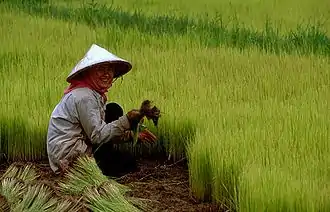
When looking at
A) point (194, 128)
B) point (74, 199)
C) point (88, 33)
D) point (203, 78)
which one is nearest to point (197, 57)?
point (203, 78)

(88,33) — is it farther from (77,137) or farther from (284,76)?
(77,137)

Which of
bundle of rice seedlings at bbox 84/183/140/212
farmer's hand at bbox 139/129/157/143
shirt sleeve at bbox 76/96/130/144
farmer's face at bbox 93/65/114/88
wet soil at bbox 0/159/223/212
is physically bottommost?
wet soil at bbox 0/159/223/212

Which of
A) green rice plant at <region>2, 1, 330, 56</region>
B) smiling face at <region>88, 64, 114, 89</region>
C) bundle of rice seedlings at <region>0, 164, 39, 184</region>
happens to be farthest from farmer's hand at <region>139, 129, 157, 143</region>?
green rice plant at <region>2, 1, 330, 56</region>

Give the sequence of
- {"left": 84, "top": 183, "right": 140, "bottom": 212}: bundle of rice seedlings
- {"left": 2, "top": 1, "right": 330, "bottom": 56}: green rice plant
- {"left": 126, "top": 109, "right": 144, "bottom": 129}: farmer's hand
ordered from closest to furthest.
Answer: {"left": 84, "top": 183, "right": 140, "bottom": 212}: bundle of rice seedlings, {"left": 126, "top": 109, "right": 144, "bottom": 129}: farmer's hand, {"left": 2, "top": 1, "right": 330, "bottom": 56}: green rice plant

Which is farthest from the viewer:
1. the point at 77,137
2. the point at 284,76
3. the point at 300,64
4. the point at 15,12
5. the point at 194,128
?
the point at 15,12

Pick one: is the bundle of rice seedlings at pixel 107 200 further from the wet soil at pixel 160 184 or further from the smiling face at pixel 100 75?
the smiling face at pixel 100 75

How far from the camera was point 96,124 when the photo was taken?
3428 millimetres

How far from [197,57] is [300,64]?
2.60 feet

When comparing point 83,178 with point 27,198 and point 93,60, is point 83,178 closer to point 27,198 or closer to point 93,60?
point 27,198

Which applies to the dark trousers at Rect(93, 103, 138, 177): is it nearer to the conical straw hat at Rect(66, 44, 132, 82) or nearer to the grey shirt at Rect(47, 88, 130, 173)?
the grey shirt at Rect(47, 88, 130, 173)

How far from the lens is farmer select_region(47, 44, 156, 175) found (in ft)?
11.2

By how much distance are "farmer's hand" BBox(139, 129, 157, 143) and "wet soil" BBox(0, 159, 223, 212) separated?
0.53 ft

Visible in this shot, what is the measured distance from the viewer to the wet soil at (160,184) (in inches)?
125

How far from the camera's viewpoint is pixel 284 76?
4.78 m
